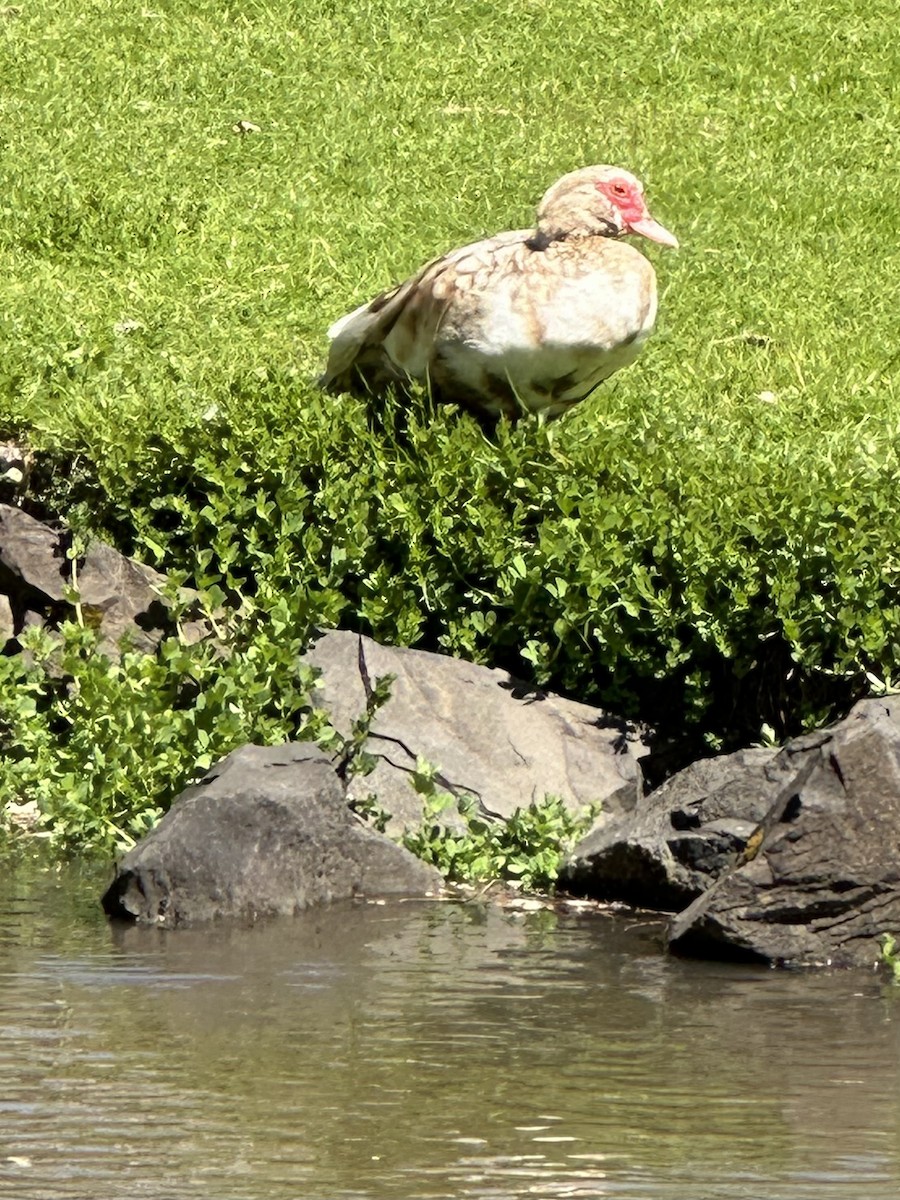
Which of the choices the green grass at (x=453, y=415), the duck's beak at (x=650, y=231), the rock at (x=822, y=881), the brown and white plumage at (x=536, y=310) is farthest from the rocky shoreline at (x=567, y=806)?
the duck's beak at (x=650, y=231)

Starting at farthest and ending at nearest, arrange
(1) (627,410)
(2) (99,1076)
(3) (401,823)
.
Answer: (1) (627,410)
(3) (401,823)
(2) (99,1076)

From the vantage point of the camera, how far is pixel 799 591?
6555 millimetres

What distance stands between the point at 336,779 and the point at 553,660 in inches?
46.3

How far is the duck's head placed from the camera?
7.43m

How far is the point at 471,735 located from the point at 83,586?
1.51 meters

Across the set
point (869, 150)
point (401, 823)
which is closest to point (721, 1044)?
point (401, 823)

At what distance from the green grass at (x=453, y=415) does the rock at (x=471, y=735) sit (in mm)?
169

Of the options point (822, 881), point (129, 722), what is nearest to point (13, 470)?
point (129, 722)

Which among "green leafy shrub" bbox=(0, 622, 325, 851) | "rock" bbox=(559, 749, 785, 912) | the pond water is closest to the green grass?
"green leafy shrub" bbox=(0, 622, 325, 851)

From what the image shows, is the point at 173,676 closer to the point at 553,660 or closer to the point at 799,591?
the point at 553,660

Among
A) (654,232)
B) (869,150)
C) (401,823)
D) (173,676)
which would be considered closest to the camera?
(401,823)

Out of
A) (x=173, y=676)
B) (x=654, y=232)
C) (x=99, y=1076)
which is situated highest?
(x=654, y=232)

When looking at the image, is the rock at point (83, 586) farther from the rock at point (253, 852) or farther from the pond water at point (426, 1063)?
the pond water at point (426, 1063)

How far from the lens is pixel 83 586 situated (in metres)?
7.27
